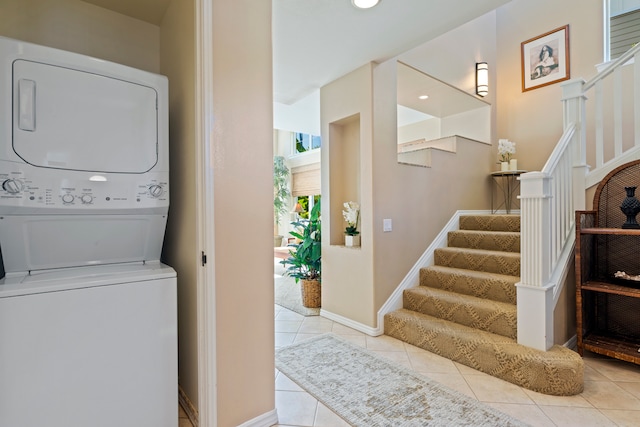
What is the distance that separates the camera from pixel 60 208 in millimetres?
1411

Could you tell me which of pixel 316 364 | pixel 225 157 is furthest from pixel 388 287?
pixel 225 157

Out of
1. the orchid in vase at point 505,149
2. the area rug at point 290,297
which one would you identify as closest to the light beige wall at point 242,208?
the area rug at point 290,297

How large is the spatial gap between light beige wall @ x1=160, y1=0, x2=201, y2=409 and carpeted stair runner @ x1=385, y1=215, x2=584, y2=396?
1.82 metres

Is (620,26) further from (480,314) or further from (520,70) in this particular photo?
(480,314)

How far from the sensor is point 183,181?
1733mm

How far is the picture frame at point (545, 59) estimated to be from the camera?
3984mm

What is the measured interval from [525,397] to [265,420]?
1547 mm

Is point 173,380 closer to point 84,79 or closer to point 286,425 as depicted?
point 286,425

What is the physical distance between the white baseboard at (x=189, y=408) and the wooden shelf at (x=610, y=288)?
2.73 meters

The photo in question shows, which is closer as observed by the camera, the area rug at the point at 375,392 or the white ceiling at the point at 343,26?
the area rug at the point at 375,392

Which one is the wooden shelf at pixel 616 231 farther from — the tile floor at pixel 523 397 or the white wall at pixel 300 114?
the white wall at pixel 300 114

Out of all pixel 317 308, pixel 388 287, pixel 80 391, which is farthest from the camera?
pixel 317 308

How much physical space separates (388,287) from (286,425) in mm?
1650

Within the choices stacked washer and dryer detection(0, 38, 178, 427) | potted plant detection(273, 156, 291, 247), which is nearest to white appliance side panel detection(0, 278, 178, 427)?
stacked washer and dryer detection(0, 38, 178, 427)
